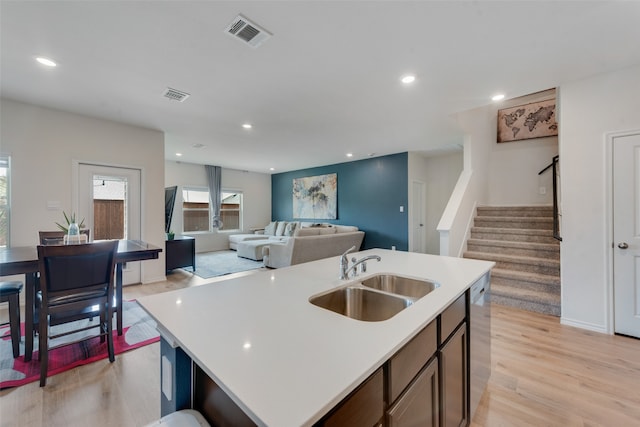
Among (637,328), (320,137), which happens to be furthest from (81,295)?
(637,328)

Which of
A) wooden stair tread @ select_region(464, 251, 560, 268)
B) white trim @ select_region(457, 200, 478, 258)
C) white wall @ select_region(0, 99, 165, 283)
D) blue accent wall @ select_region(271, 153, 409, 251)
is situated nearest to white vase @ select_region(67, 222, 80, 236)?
white wall @ select_region(0, 99, 165, 283)

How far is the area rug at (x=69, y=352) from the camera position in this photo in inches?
75.4

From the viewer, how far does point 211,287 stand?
1.40m

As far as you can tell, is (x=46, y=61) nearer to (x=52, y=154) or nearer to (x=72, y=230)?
(x=72, y=230)

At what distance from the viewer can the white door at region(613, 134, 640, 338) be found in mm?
2465

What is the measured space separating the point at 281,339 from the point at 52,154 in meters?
4.44

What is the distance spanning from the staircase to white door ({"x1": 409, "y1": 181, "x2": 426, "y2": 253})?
161 cm

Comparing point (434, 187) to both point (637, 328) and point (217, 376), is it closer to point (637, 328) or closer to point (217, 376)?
point (637, 328)

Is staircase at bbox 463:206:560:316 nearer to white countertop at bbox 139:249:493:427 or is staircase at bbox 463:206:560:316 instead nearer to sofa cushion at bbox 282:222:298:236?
white countertop at bbox 139:249:493:427

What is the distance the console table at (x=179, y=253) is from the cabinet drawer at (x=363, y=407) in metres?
4.82

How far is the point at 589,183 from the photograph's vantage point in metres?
2.67

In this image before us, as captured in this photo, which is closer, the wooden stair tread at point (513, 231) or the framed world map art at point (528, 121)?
the wooden stair tread at point (513, 231)

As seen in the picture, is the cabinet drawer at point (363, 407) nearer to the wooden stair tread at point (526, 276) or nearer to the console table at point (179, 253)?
the wooden stair tread at point (526, 276)

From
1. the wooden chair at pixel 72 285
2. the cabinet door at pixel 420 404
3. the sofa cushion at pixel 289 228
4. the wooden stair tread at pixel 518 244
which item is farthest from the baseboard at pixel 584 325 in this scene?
the sofa cushion at pixel 289 228
